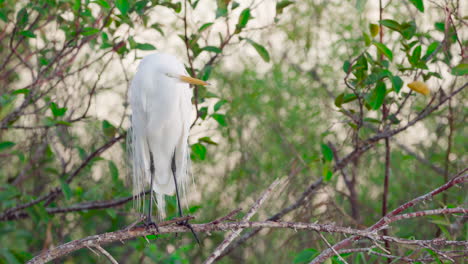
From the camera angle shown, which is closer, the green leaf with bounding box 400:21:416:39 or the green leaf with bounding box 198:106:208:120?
the green leaf with bounding box 400:21:416:39

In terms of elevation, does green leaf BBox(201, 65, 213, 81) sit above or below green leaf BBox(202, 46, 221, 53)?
below

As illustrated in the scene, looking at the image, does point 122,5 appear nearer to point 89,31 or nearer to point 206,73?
Answer: point 89,31

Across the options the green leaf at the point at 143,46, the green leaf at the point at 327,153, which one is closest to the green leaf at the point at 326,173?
the green leaf at the point at 327,153

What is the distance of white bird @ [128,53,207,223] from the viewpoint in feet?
6.89

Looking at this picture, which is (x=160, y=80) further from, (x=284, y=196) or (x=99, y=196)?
(x=284, y=196)

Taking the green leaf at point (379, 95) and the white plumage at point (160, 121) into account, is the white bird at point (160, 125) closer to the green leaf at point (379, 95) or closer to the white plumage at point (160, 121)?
the white plumage at point (160, 121)

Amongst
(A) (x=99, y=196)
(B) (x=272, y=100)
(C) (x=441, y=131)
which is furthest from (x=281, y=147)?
(A) (x=99, y=196)

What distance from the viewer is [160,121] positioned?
2.19 m

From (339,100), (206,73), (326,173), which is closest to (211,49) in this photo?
(206,73)

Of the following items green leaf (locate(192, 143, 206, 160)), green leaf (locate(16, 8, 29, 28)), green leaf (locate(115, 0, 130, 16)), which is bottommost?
green leaf (locate(192, 143, 206, 160))

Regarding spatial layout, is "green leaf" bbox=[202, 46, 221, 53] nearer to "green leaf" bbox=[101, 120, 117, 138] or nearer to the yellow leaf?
"green leaf" bbox=[101, 120, 117, 138]

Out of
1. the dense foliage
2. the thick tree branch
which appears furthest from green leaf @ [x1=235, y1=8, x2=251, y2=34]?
the thick tree branch

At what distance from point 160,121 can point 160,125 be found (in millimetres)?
21

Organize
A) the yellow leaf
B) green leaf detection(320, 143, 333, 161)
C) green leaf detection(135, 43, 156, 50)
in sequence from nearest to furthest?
the yellow leaf
green leaf detection(320, 143, 333, 161)
green leaf detection(135, 43, 156, 50)
